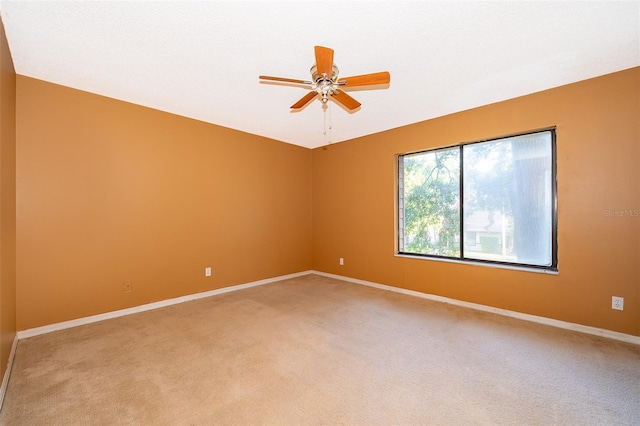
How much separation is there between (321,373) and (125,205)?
3011 millimetres

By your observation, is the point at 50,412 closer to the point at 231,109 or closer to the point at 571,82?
the point at 231,109

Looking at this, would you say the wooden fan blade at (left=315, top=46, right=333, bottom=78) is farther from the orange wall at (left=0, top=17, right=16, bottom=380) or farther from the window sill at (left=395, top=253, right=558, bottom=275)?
the window sill at (left=395, top=253, right=558, bottom=275)

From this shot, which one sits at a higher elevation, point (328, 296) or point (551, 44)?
point (551, 44)

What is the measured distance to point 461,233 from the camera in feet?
11.9

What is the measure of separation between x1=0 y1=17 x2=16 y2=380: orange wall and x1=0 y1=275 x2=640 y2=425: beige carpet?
1.14 ft

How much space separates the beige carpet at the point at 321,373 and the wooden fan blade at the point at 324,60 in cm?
230

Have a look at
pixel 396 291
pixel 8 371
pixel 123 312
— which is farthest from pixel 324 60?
pixel 123 312

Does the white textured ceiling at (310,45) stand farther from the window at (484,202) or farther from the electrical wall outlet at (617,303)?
the electrical wall outlet at (617,303)

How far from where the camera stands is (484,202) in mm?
3451

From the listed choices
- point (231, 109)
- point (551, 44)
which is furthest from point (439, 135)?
point (231, 109)

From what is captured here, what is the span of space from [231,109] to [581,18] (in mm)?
3451

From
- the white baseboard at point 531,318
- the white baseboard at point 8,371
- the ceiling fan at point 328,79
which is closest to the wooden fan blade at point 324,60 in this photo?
the ceiling fan at point 328,79

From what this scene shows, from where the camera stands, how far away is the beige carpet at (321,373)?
1.59 meters

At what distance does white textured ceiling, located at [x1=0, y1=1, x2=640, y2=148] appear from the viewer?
182 centimetres
